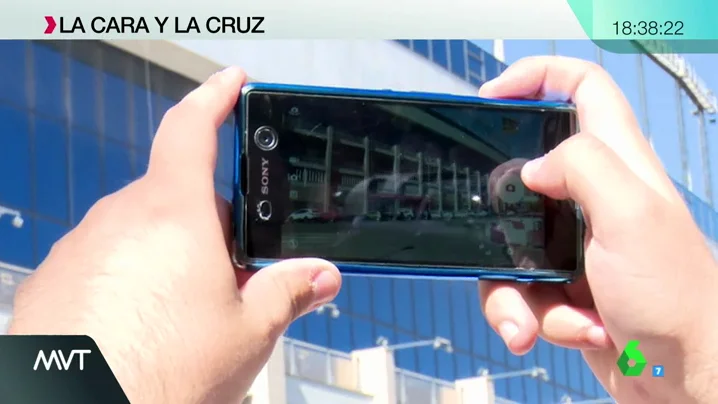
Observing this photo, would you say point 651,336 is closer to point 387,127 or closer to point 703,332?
point 703,332

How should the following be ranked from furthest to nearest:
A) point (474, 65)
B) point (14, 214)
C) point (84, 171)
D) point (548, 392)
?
point (548, 392)
point (474, 65)
point (84, 171)
point (14, 214)

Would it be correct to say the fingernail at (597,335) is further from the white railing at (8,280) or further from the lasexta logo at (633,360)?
the white railing at (8,280)

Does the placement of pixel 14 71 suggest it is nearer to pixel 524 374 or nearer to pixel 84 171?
pixel 84 171

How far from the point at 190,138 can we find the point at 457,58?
16.6ft

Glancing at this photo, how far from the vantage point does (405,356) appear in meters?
5.32

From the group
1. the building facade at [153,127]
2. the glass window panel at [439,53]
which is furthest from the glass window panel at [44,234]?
the glass window panel at [439,53]

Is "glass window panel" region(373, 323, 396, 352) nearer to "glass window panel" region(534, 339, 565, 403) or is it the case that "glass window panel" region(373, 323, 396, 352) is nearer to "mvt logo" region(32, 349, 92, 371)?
"glass window panel" region(534, 339, 565, 403)

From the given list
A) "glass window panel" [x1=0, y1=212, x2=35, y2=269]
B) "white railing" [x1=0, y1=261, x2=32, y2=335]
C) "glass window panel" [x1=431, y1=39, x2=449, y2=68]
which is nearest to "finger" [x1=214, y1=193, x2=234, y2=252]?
"white railing" [x1=0, y1=261, x2=32, y2=335]

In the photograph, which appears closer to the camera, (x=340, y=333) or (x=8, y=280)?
(x=8, y=280)

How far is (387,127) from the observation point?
547mm

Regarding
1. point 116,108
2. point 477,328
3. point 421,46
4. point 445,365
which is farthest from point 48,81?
point 477,328

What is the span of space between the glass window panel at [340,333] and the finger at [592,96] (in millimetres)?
4195

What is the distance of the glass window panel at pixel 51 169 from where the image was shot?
3.69 m

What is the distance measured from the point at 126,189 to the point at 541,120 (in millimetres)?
244
